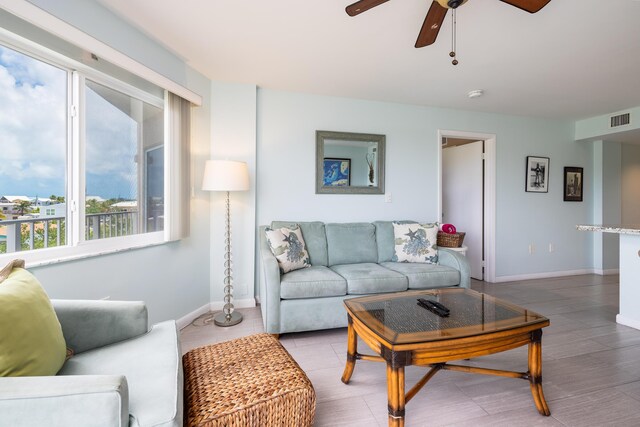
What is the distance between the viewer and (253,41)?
7.43ft

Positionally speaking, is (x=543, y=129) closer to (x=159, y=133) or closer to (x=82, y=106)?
(x=159, y=133)

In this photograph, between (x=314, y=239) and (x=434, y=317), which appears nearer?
(x=434, y=317)

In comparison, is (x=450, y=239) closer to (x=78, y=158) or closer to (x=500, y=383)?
(x=500, y=383)

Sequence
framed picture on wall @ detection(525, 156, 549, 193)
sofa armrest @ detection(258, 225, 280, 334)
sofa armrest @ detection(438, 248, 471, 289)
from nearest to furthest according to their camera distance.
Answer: sofa armrest @ detection(258, 225, 280, 334) → sofa armrest @ detection(438, 248, 471, 289) → framed picture on wall @ detection(525, 156, 549, 193)

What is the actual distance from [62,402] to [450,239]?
11.3 ft

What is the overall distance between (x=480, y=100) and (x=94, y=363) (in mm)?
4213

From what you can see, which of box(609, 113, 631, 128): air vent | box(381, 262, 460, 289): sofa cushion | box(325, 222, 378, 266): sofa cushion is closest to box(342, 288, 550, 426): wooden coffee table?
box(381, 262, 460, 289): sofa cushion

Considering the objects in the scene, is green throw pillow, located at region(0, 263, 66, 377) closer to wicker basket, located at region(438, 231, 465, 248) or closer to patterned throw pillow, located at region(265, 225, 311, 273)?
patterned throw pillow, located at region(265, 225, 311, 273)

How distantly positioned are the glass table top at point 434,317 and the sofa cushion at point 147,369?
88 centimetres

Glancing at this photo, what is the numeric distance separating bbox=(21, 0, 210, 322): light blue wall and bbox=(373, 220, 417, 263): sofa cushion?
6.03ft

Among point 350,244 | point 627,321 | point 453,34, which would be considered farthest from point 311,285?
point 627,321

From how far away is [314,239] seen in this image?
2986 millimetres

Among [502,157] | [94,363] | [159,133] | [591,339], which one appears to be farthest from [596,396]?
[159,133]

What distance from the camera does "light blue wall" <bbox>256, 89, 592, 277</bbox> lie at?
3.24 m
